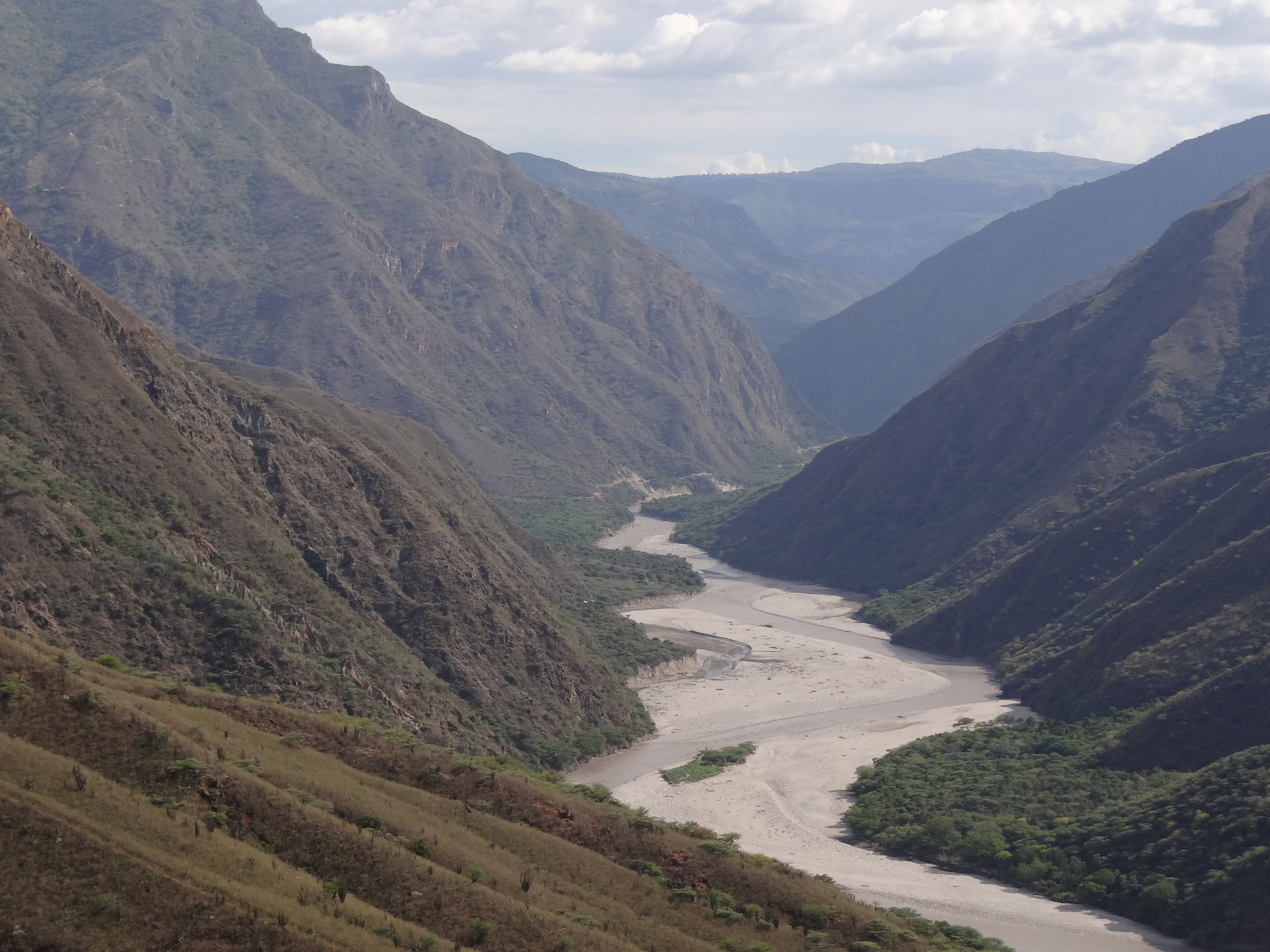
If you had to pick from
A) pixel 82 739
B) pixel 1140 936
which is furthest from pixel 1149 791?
pixel 82 739

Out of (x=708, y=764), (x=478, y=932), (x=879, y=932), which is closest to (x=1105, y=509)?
(x=708, y=764)

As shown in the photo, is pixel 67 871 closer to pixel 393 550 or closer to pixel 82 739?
Result: pixel 82 739

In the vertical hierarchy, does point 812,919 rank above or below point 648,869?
below

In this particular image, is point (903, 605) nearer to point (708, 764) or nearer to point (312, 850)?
point (708, 764)

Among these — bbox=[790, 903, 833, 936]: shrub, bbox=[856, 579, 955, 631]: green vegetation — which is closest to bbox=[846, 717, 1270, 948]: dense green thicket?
bbox=[790, 903, 833, 936]: shrub

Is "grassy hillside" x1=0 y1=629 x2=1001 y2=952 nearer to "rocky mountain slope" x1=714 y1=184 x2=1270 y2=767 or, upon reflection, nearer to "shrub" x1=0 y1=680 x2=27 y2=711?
"shrub" x1=0 y1=680 x2=27 y2=711

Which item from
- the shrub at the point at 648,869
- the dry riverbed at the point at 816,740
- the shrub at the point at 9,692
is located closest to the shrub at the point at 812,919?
the shrub at the point at 648,869
